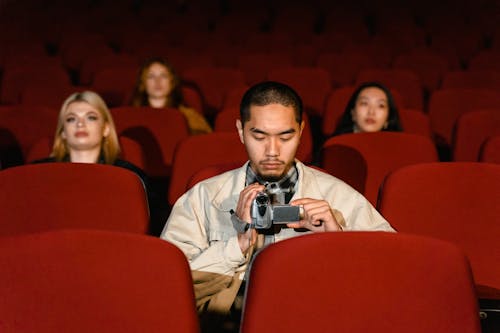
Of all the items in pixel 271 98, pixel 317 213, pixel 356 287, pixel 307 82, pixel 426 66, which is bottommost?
pixel 356 287

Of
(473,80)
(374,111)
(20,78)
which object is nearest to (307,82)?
(473,80)

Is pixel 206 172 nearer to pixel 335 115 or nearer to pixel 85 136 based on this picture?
pixel 85 136

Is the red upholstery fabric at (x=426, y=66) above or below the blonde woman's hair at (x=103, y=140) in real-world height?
above

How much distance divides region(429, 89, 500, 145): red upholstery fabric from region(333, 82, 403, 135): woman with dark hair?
0.73 meters

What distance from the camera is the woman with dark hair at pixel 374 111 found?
11.5 ft

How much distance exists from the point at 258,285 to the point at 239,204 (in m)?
0.35

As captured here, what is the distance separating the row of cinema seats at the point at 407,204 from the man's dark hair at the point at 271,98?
0.45 metres

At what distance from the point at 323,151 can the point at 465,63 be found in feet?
12.8

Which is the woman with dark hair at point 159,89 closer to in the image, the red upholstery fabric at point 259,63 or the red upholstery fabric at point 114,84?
the red upholstery fabric at point 114,84

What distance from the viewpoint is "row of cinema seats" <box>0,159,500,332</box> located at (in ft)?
7.23

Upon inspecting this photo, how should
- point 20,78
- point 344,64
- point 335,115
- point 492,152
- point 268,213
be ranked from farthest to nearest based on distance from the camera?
1. point 344,64
2. point 20,78
3. point 335,115
4. point 492,152
5. point 268,213

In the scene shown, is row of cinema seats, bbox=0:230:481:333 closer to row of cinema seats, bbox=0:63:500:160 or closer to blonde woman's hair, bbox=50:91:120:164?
blonde woman's hair, bbox=50:91:120:164

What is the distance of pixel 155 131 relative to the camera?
11.9 ft

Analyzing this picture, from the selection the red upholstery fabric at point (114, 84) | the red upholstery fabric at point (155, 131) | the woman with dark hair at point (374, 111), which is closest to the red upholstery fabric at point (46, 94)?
the red upholstery fabric at point (114, 84)
